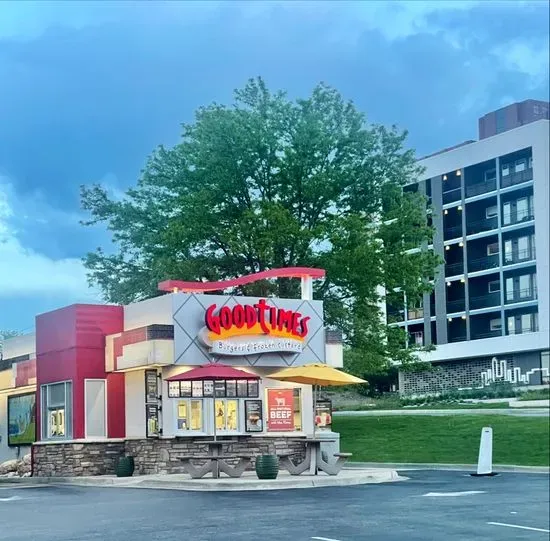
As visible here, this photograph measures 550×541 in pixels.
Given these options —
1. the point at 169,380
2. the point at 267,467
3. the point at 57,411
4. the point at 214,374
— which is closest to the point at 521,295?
the point at 267,467

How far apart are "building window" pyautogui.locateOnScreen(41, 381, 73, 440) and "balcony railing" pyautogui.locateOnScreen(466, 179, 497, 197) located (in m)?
10.5

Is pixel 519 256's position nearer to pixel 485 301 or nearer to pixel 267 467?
pixel 485 301

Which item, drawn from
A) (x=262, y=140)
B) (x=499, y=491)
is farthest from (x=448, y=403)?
(x=262, y=140)

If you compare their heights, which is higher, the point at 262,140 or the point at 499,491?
the point at 262,140

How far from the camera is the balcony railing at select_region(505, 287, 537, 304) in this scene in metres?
2.02

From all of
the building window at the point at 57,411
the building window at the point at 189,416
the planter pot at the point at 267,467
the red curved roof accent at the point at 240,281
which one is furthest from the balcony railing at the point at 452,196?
the building window at the point at 57,411

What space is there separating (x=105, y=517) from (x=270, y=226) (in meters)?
5.45

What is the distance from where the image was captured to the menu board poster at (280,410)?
12.3 m

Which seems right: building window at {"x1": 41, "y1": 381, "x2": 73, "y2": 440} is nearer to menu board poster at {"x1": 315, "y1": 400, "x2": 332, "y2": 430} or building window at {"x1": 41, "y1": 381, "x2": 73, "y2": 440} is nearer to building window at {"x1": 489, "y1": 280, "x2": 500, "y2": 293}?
menu board poster at {"x1": 315, "y1": 400, "x2": 332, "y2": 430}

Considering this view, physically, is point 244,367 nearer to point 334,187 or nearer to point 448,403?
point 334,187

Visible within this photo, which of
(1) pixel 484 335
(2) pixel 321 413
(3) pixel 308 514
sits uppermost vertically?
(1) pixel 484 335

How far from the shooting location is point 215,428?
11.1 m

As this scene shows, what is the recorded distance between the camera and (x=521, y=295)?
2119 mm

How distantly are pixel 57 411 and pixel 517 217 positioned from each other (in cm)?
1119
